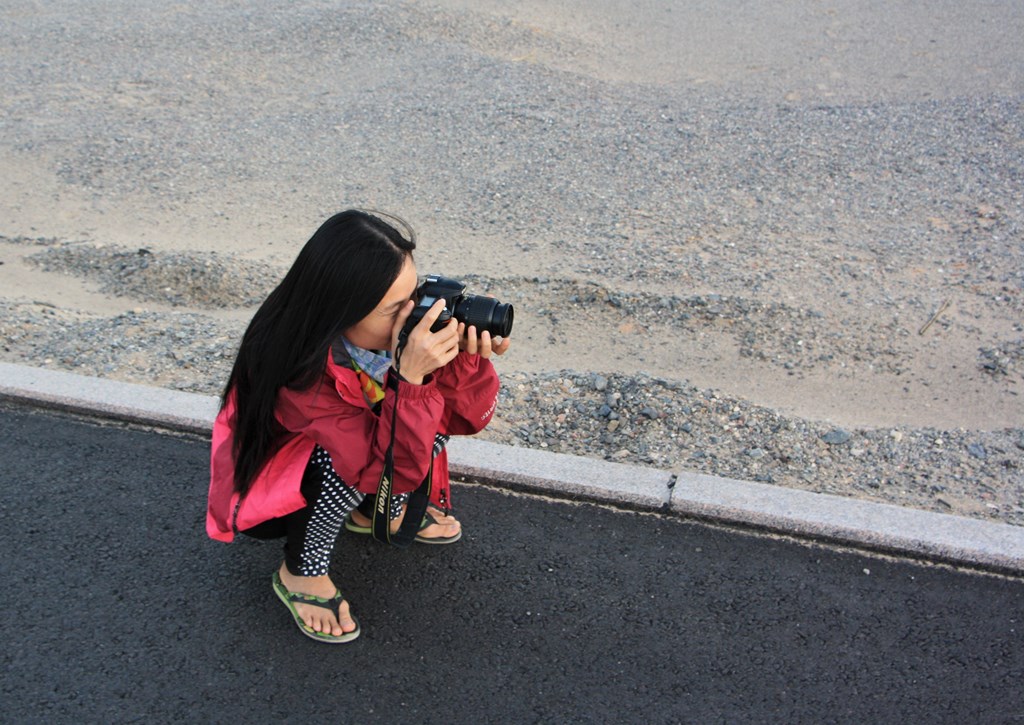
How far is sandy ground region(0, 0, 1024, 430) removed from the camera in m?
4.37

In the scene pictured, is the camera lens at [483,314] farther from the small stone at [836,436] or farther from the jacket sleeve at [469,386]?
the small stone at [836,436]

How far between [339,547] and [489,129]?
16.2 ft

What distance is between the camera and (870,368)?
4.21m

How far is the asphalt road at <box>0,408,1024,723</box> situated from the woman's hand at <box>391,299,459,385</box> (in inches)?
33.1

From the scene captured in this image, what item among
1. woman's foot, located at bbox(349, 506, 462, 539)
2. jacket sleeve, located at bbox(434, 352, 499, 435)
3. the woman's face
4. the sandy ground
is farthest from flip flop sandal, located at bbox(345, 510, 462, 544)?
the sandy ground

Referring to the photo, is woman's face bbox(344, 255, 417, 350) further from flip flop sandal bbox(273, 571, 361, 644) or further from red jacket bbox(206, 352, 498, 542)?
flip flop sandal bbox(273, 571, 361, 644)

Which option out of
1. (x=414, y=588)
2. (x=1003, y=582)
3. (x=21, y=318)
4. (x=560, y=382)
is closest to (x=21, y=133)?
(x=21, y=318)

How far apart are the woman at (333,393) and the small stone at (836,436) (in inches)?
62.1

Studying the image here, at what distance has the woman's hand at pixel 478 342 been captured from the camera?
2346 mm

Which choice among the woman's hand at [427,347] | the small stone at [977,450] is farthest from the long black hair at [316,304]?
the small stone at [977,450]

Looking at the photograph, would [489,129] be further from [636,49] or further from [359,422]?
[359,422]

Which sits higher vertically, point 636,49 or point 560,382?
point 636,49

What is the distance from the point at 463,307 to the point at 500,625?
3.17 ft

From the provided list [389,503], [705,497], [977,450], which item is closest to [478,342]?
[389,503]
